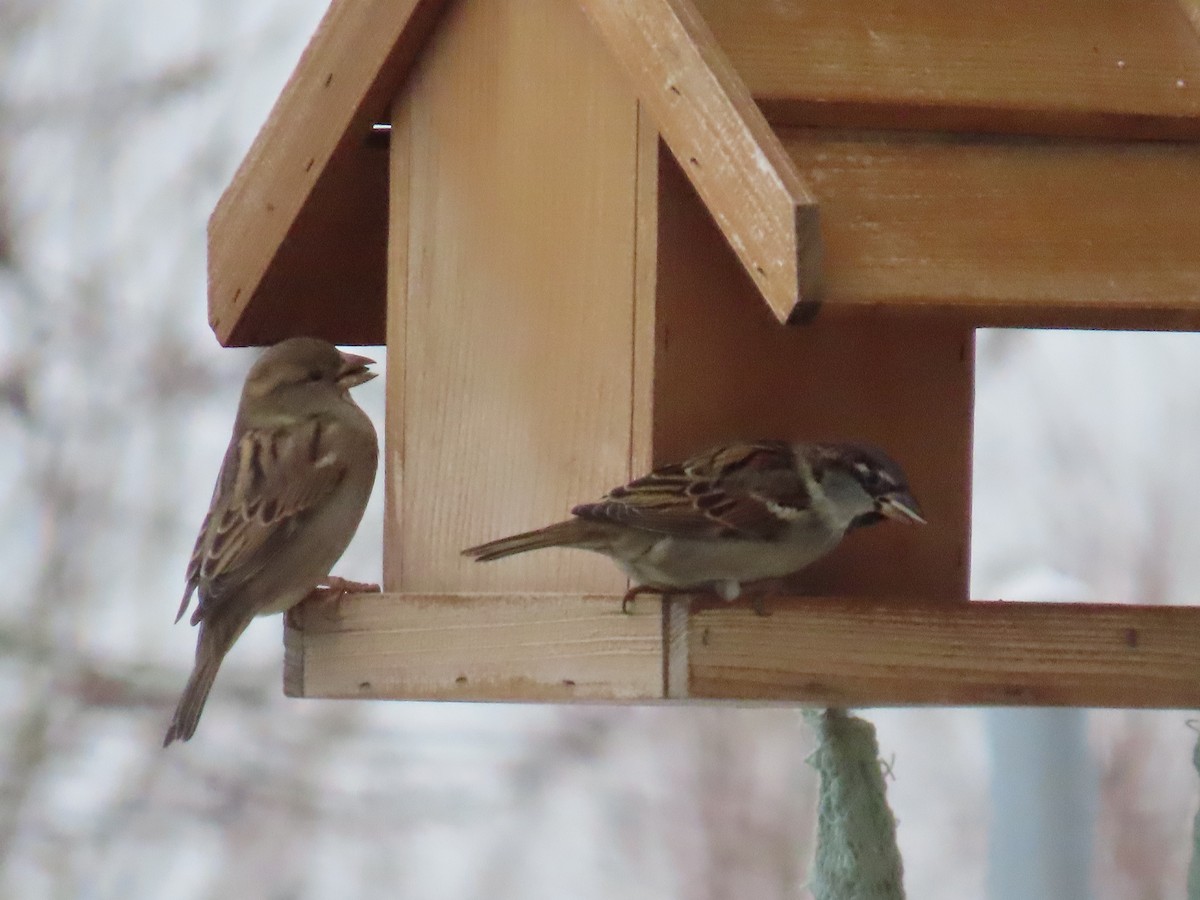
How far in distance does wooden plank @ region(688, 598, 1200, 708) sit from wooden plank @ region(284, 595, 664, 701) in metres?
0.11

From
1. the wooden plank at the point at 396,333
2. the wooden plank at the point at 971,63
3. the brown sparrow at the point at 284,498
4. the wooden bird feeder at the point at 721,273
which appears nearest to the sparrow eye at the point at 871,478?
the wooden bird feeder at the point at 721,273

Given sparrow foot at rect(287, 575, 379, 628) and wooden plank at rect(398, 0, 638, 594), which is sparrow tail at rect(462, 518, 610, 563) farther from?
sparrow foot at rect(287, 575, 379, 628)

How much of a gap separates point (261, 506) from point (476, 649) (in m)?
1.06

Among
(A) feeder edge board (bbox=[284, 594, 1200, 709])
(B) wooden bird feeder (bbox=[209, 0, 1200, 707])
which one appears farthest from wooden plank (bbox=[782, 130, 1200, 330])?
(A) feeder edge board (bbox=[284, 594, 1200, 709])

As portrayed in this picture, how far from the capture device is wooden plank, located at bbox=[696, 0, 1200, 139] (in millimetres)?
2682

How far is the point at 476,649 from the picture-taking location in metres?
2.87

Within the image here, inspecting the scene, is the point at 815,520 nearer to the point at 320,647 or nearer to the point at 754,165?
the point at 754,165

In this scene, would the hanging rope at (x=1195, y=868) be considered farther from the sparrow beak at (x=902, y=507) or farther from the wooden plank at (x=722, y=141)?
the wooden plank at (x=722, y=141)

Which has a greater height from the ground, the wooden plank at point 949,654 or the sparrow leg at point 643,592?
the sparrow leg at point 643,592

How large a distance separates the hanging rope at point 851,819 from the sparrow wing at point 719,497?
1.41 feet

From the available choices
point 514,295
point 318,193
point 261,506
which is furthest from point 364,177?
point 261,506

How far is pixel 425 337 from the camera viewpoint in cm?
326

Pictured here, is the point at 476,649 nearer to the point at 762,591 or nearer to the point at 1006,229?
the point at 762,591

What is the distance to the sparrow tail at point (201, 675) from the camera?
3697 mm
